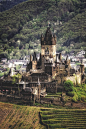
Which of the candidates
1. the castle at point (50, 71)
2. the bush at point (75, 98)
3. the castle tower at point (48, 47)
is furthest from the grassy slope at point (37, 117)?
the castle tower at point (48, 47)

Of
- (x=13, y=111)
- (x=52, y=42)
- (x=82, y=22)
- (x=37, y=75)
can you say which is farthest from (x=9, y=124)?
(x=82, y=22)

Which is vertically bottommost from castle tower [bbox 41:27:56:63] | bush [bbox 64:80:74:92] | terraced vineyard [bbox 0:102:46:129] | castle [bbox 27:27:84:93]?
terraced vineyard [bbox 0:102:46:129]

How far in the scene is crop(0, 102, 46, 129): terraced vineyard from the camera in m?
57.2

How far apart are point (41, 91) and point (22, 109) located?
255 inches

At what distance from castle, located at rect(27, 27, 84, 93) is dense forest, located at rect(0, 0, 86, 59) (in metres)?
63.6

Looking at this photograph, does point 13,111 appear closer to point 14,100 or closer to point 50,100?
point 14,100

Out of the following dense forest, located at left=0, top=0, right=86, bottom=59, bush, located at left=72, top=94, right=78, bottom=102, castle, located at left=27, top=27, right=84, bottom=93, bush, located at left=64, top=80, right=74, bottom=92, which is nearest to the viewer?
bush, located at left=72, top=94, right=78, bottom=102

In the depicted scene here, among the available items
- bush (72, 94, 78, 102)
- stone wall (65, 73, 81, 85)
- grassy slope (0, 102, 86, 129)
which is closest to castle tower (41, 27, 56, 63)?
stone wall (65, 73, 81, 85)

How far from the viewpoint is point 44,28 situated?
176500 mm

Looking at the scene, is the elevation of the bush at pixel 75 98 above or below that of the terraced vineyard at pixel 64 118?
above

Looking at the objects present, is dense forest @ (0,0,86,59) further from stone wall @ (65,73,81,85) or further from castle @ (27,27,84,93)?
stone wall @ (65,73,81,85)

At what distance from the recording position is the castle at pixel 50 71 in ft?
219

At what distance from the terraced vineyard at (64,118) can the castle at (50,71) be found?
7357mm

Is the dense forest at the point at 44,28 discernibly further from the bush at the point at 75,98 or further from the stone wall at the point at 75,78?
the bush at the point at 75,98
